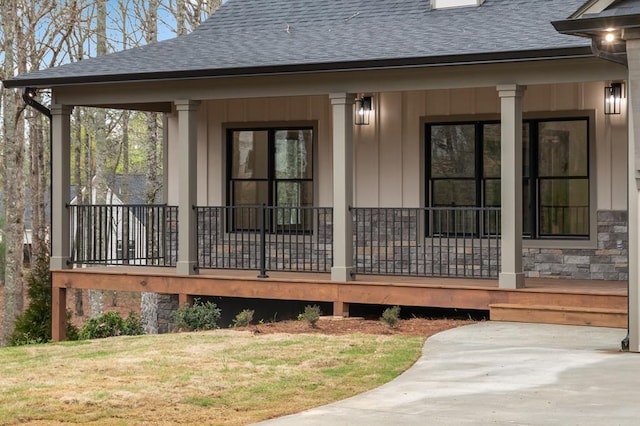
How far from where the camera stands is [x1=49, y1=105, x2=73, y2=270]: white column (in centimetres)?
1709

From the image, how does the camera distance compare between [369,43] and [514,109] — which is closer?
[514,109]

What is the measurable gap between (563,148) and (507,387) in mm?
7119

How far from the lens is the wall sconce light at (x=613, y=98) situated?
15.1 metres

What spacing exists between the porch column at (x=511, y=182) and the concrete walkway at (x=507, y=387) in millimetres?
1674

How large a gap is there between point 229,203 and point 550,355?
822 centimetres

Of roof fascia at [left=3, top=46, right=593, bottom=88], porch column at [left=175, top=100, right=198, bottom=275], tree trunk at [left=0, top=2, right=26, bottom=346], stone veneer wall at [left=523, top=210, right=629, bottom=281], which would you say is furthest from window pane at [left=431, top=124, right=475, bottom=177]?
tree trunk at [left=0, top=2, right=26, bottom=346]

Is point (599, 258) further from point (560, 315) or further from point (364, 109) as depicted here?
point (364, 109)

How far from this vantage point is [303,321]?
14531 millimetres

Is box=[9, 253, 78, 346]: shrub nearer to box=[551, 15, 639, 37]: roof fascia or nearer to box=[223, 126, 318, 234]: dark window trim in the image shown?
box=[223, 126, 318, 234]: dark window trim

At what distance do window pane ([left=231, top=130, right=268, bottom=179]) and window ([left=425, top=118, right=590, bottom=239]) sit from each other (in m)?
2.86

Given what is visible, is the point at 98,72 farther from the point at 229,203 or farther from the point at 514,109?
the point at 514,109

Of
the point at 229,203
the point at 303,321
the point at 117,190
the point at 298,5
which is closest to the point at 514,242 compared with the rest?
the point at 303,321

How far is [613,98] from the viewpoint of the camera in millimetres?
15094

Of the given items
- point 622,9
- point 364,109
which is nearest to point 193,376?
point 622,9
